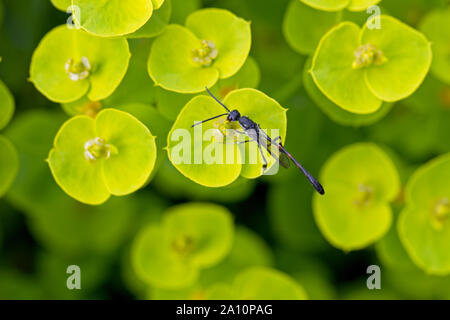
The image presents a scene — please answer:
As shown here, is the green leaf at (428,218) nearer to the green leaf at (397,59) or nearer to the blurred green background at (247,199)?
the blurred green background at (247,199)

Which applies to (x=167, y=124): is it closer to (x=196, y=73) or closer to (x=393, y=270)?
(x=196, y=73)

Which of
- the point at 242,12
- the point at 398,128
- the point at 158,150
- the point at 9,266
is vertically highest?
the point at 242,12

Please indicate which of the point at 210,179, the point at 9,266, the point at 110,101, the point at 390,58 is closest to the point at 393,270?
the point at 390,58

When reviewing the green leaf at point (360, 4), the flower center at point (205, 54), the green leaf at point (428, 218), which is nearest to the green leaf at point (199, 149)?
the flower center at point (205, 54)

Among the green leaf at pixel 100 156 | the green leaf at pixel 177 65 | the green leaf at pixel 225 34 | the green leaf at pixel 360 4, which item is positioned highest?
the green leaf at pixel 360 4

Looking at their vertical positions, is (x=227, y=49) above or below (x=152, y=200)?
above

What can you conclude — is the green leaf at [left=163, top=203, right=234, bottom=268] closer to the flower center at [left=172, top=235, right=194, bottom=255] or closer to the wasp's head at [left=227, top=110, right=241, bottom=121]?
the flower center at [left=172, top=235, right=194, bottom=255]

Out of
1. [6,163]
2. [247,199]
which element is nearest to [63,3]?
[6,163]
